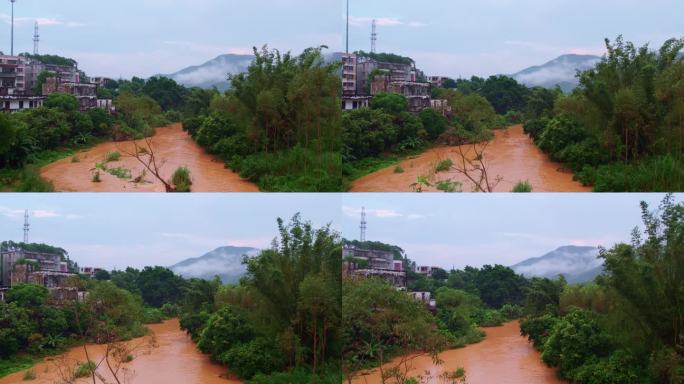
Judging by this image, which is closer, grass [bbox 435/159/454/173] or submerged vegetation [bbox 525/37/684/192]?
submerged vegetation [bbox 525/37/684/192]

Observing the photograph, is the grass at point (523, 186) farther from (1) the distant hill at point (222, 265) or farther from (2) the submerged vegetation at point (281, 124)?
(1) the distant hill at point (222, 265)

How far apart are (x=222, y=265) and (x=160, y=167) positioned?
0.77 meters

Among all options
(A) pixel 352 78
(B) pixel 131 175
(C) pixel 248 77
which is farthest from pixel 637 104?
(B) pixel 131 175

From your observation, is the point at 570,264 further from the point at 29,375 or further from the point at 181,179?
the point at 29,375

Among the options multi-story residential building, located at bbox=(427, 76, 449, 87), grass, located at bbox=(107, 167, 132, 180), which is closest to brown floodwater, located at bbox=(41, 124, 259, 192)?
grass, located at bbox=(107, 167, 132, 180)

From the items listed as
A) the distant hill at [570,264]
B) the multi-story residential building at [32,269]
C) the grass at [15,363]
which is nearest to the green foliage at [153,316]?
the multi-story residential building at [32,269]

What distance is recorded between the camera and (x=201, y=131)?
5.67 m

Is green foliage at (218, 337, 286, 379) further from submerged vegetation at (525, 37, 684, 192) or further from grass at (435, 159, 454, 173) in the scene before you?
submerged vegetation at (525, 37, 684, 192)

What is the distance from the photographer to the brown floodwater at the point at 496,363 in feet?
18.4

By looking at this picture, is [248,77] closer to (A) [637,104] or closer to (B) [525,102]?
(B) [525,102]

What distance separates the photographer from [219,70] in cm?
568

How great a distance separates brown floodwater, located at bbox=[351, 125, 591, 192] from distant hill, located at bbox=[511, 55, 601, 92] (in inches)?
12.9

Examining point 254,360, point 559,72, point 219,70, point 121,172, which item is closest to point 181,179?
point 121,172

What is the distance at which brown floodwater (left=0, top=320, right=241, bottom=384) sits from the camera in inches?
222
